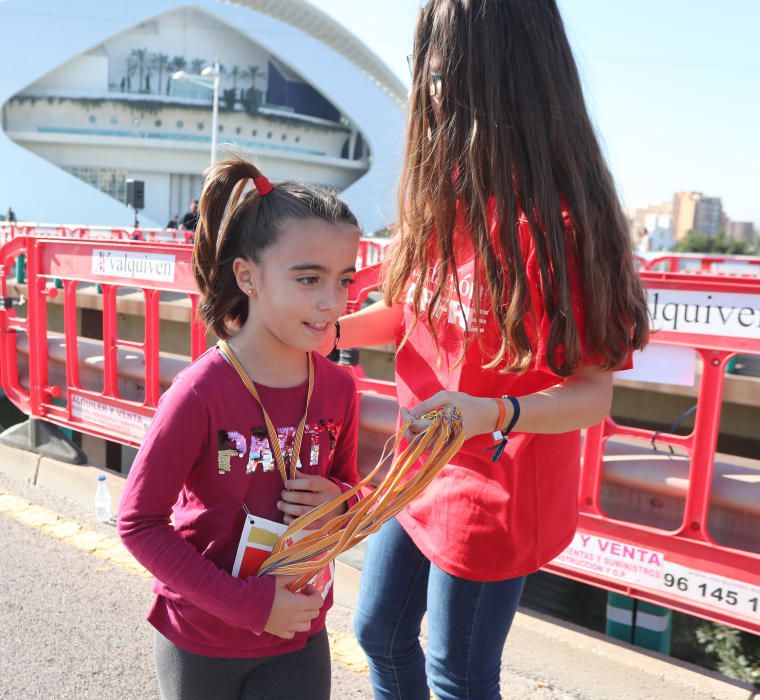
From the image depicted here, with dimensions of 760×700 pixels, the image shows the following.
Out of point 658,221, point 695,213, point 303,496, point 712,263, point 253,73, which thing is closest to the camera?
point 303,496

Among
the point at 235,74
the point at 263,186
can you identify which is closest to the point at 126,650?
the point at 263,186

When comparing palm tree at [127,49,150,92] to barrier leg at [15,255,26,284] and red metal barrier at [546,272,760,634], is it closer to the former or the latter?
barrier leg at [15,255,26,284]

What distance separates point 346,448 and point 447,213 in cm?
56

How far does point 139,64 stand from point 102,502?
5409 centimetres

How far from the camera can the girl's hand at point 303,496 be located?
1.58 metres

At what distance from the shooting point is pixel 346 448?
176cm

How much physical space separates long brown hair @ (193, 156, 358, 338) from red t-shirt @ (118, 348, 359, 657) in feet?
0.51

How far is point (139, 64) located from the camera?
5281 cm

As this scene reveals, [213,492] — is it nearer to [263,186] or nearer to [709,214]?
[263,186]

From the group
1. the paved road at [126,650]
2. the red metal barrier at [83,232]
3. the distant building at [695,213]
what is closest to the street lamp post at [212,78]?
the red metal barrier at [83,232]

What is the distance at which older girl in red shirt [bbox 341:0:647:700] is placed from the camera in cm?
161

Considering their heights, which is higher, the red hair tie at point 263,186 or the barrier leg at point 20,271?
the red hair tie at point 263,186

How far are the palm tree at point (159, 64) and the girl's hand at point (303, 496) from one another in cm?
5627

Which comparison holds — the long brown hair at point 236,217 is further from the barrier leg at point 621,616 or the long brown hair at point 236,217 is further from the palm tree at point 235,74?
the palm tree at point 235,74
